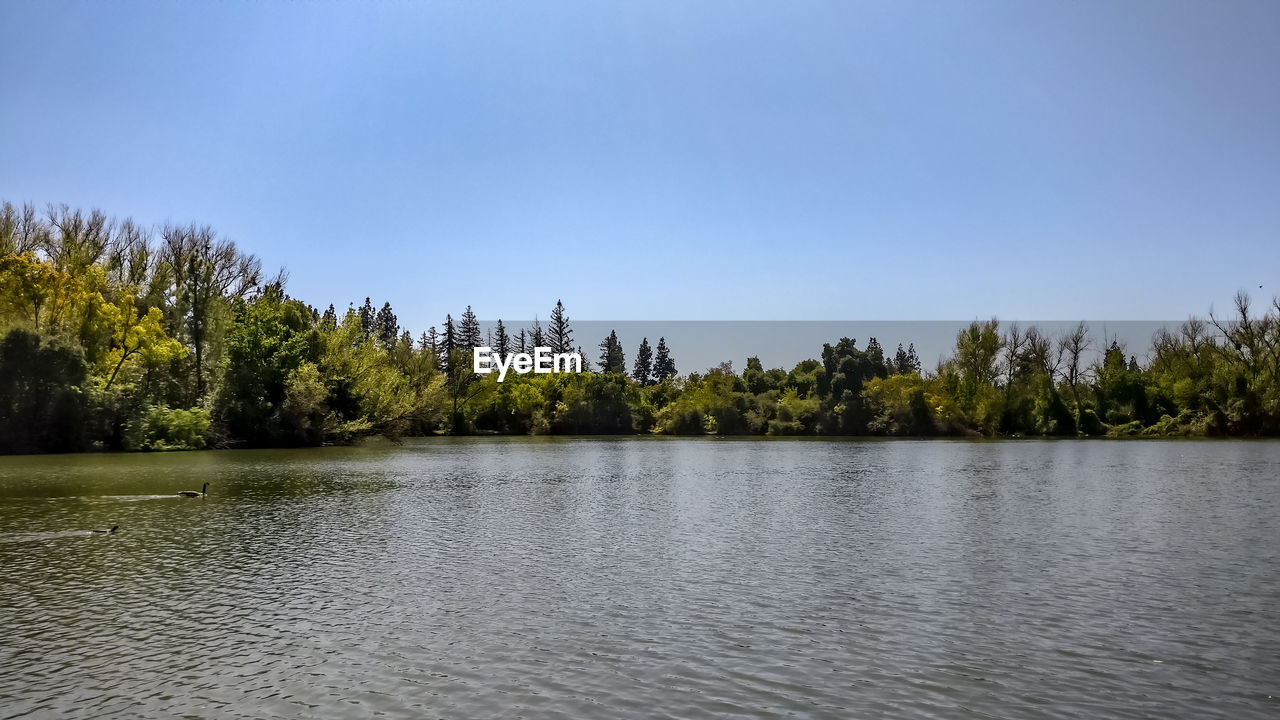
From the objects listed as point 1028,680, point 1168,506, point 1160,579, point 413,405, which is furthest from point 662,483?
point 413,405

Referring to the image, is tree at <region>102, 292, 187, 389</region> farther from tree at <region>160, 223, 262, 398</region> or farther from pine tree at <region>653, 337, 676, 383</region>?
pine tree at <region>653, 337, 676, 383</region>

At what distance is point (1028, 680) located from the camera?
11.2m

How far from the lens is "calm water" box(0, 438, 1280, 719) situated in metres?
10.7

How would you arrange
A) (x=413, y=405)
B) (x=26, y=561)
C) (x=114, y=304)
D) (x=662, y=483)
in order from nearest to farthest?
(x=26, y=561)
(x=662, y=483)
(x=114, y=304)
(x=413, y=405)

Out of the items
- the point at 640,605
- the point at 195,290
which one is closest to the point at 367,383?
the point at 195,290

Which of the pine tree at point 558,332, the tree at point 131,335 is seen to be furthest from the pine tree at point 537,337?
the tree at point 131,335

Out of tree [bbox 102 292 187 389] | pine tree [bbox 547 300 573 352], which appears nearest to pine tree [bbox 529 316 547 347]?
pine tree [bbox 547 300 573 352]

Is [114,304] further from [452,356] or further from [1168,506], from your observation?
[1168,506]

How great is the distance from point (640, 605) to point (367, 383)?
2617 inches

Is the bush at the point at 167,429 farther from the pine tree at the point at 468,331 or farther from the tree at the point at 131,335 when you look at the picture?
the pine tree at the point at 468,331

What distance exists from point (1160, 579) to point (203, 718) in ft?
56.8

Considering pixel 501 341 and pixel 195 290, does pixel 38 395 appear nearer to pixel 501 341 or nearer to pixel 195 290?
pixel 195 290

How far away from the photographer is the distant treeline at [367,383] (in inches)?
2366

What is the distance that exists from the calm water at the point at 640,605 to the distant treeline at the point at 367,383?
31.9 m
